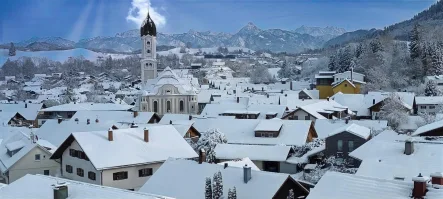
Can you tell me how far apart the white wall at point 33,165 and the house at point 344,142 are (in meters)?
11.2

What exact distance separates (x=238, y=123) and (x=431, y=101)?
16515mm

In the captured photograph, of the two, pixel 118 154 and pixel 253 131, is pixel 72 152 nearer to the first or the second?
pixel 118 154

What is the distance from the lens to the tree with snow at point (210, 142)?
22906 mm

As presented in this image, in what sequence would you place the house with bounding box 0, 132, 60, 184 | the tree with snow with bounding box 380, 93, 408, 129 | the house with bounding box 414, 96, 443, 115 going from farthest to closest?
1. the house with bounding box 414, 96, 443, 115
2. the tree with snow with bounding box 380, 93, 408, 129
3. the house with bounding box 0, 132, 60, 184

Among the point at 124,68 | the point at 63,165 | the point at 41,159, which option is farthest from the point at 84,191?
the point at 124,68

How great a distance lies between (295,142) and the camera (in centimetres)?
2491

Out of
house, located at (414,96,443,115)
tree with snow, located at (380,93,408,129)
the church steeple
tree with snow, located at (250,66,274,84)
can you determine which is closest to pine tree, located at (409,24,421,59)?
house, located at (414,96,443,115)

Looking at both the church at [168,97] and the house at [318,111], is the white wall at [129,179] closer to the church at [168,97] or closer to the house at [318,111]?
the house at [318,111]

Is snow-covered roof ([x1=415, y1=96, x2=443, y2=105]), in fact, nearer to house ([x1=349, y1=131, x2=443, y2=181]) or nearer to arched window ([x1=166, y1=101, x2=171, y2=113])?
arched window ([x1=166, y1=101, x2=171, y2=113])

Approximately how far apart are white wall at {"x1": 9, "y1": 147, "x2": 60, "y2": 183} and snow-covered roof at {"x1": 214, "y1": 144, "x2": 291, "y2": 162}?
271 inches

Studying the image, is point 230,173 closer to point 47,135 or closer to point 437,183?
point 437,183

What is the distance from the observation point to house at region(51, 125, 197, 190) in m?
18.0

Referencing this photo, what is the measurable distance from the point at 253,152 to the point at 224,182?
30.0 ft

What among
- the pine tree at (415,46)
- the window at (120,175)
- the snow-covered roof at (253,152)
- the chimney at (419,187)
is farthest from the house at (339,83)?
the chimney at (419,187)
